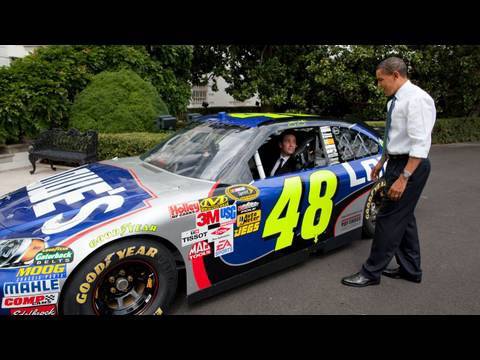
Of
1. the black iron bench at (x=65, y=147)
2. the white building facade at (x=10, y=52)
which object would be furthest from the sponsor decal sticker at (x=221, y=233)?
the white building facade at (x=10, y=52)

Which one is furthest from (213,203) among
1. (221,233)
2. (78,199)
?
(78,199)

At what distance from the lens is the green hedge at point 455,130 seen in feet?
45.6

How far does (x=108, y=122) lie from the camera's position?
8.20 m

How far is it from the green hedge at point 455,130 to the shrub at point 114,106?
915cm

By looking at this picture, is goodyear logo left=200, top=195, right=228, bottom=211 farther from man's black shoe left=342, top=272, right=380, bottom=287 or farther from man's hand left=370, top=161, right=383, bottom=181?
man's hand left=370, top=161, right=383, bottom=181

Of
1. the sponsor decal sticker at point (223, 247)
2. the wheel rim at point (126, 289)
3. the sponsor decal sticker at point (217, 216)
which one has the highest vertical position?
the sponsor decal sticker at point (217, 216)

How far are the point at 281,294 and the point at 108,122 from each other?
266 inches

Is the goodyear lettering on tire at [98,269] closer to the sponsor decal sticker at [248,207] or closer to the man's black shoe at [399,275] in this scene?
the sponsor decal sticker at [248,207]

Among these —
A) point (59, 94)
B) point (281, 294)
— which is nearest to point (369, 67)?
point (59, 94)

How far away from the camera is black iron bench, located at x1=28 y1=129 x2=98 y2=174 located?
7.09 m
